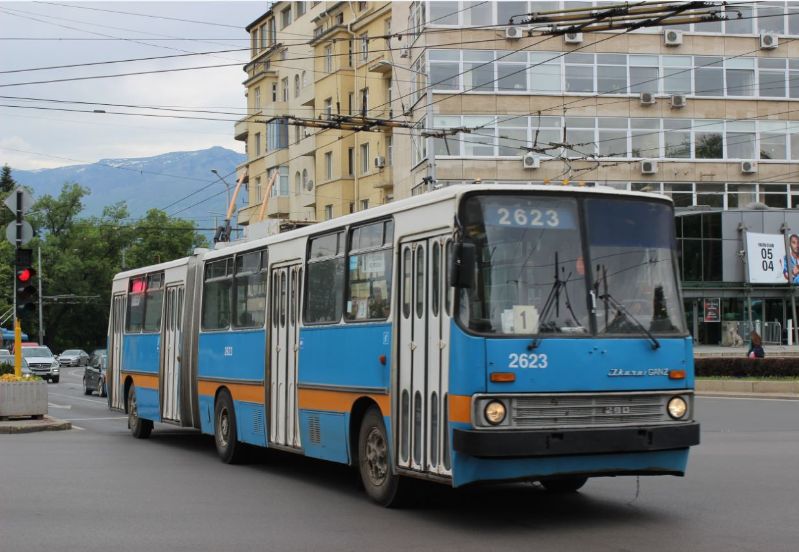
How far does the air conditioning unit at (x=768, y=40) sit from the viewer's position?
166ft

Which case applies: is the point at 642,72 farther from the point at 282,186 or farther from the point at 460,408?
the point at 460,408

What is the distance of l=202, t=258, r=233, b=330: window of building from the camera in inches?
686

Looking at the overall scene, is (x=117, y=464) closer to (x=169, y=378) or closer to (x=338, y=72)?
(x=169, y=378)

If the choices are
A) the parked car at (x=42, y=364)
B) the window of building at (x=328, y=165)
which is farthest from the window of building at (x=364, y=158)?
the parked car at (x=42, y=364)

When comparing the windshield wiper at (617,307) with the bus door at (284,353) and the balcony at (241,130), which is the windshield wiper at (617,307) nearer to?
the bus door at (284,353)

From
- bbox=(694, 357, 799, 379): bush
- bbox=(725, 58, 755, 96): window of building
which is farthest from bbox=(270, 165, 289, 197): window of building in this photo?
bbox=(694, 357, 799, 379): bush

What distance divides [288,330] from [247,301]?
188cm

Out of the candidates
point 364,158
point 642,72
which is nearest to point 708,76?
point 642,72

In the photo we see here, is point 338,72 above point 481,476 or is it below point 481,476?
above

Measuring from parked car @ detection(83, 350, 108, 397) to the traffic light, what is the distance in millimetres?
16053

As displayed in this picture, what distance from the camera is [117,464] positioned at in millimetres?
16438

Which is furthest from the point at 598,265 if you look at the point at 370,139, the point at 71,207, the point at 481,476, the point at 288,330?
the point at 71,207

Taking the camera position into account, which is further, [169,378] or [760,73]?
[760,73]

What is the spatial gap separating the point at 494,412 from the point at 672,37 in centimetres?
4226
